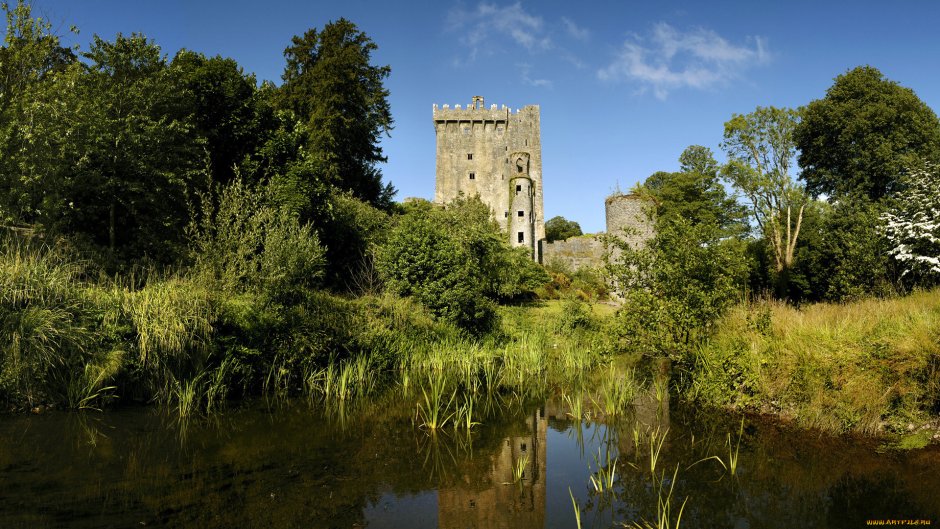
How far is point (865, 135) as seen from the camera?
23766 mm

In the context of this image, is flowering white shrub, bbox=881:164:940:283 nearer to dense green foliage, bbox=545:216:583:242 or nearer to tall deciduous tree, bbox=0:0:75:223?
tall deciduous tree, bbox=0:0:75:223

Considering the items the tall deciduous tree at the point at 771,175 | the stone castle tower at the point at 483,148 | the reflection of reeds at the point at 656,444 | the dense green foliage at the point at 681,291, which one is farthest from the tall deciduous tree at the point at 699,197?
the reflection of reeds at the point at 656,444

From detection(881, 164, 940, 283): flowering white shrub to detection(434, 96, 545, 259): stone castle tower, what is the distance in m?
35.4

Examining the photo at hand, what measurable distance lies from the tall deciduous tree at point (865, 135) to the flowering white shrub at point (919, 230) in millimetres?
4353

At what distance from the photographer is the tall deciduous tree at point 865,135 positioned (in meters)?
22.7

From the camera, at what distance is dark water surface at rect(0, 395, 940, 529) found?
5.04 metres

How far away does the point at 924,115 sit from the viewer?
75.8 ft

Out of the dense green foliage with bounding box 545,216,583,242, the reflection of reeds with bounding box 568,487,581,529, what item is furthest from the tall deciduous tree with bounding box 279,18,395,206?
the dense green foliage with bounding box 545,216,583,242

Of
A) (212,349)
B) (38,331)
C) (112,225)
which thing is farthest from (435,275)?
(38,331)

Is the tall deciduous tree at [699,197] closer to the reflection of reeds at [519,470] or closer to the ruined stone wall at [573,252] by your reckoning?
the ruined stone wall at [573,252]

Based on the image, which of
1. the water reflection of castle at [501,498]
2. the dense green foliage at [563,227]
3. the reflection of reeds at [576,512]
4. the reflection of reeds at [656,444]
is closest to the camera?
the reflection of reeds at [576,512]

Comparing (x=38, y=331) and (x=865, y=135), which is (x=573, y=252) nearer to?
(x=865, y=135)

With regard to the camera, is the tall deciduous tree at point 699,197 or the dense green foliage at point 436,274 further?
the tall deciduous tree at point 699,197

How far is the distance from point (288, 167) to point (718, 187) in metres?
25.6
